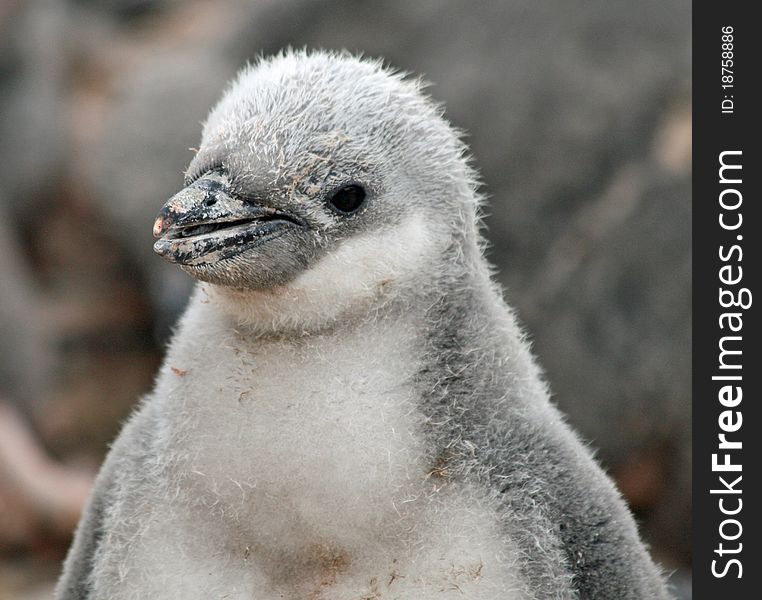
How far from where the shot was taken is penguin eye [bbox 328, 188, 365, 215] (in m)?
2.38

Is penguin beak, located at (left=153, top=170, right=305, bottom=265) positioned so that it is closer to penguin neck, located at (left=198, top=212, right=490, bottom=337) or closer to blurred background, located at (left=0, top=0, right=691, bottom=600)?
penguin neck, located at (left=198, top=212, right=490, bottom=337)

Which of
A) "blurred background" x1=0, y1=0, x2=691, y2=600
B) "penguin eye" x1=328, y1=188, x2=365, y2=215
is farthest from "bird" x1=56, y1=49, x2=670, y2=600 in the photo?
"blurred background" x1=0, y1=0, x2=691, y2=600

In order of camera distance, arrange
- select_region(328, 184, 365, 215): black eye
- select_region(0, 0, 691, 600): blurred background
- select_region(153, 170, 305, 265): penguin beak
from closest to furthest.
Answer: select_region(153, 170, 305, 265): penguin beak → select_region(328, 184, 365, 215): black eye → select_region(0, 0, 691, 600): blurred background

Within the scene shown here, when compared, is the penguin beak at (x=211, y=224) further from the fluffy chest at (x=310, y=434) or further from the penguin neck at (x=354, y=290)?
the fluffy chest at (x=310, y=434)

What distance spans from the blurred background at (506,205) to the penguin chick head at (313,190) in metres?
1.97

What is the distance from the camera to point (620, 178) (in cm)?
591

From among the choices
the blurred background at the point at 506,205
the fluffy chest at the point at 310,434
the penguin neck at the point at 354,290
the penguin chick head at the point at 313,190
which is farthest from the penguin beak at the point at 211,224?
the blurred background at the point at 506,205

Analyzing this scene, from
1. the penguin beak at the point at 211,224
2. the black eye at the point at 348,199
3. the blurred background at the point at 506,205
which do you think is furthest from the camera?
the blurred background at the point at 506,205

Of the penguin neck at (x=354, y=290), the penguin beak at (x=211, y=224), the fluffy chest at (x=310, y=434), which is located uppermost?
the penguin beak at (x=211, y=224)

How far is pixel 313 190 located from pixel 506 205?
12.8 feet

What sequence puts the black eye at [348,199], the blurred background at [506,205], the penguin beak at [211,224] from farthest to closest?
the blurred background at [506,205] → the black eye at [348,199] → the penguin beak at [211,224]

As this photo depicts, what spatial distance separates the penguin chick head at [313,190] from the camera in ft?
7.53

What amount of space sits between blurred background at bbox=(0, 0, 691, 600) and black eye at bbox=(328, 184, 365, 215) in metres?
2.08
